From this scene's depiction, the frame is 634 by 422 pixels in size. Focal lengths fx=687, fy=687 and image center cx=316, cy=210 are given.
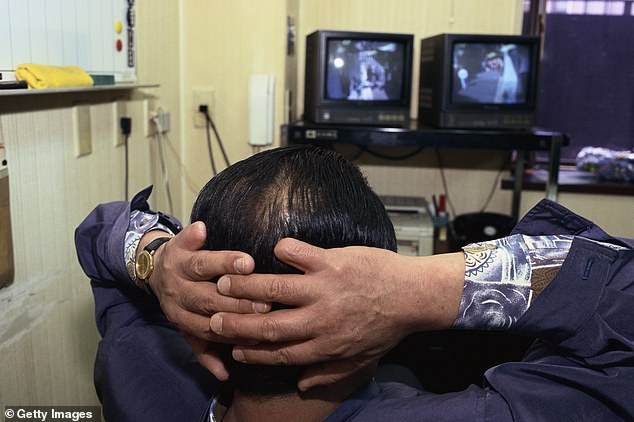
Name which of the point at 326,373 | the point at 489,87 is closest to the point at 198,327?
the point at 326,373

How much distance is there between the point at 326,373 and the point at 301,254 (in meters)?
0.16

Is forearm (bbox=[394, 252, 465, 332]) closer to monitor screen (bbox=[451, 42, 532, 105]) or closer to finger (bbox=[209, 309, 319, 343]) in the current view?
finger (bbox=[209, 309, 319, 343])

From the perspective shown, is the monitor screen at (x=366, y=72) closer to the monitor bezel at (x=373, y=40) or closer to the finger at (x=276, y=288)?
the monitor bezel at (x=373, y=40)

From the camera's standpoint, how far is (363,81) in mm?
2494

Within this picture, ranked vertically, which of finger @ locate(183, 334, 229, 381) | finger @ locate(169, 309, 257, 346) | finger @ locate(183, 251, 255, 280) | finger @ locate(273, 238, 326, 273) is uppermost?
finger @ locate(273, 238, 326, 273)

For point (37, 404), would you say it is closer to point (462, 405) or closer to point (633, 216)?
point (462, 405)

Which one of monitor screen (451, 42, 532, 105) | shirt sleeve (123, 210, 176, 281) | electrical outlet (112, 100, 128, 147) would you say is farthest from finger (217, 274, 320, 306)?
monitor screen (451, 42, 532, 105)

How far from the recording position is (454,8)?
9.36ft

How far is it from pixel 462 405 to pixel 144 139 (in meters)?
1.63

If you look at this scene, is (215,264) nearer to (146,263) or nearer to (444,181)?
(146,263)

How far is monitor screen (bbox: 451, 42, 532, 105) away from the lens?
2.42 m

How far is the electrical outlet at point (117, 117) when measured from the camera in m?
1.87

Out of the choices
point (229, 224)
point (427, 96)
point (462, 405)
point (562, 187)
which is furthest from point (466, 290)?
point (562, 187)

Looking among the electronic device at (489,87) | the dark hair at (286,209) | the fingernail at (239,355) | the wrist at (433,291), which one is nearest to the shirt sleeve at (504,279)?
the wrist at (433,291)
